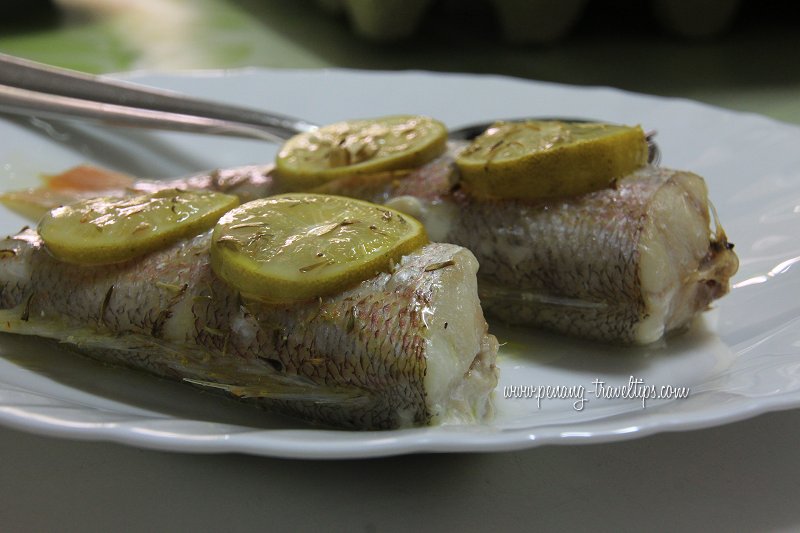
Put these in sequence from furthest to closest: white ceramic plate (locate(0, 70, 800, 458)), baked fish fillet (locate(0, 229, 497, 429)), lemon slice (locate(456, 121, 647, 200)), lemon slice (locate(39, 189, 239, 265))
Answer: lemon slice (locate(456, 121, 647, 200))
lemon slice (locate(39, 189, 239, 265))
baked fish fillet (locate(0, 229, 497, 429))
white ceramic plate (locate(0, 70, 800, 458))

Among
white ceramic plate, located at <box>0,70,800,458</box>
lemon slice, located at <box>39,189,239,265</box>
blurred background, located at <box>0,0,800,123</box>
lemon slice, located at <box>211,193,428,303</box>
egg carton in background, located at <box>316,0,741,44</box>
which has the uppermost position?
lemon slice, located at <box>211,193,428,303</box>

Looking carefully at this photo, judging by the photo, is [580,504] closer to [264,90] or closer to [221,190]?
[221,190]

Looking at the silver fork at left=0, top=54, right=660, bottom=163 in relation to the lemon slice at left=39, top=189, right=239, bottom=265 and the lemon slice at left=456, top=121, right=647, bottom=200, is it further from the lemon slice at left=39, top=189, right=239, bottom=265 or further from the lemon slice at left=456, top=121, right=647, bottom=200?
the lemon slice at left=39, top=189, right=239, bottom=265

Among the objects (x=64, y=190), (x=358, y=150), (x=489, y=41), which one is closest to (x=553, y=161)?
(x=358, y=150)

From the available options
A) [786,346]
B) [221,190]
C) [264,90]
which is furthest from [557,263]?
[264,90]

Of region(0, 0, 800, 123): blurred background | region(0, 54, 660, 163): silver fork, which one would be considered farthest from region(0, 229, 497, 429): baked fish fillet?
region(0, 0, 800, 123): blurred background

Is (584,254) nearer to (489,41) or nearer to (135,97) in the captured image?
(135,97)
